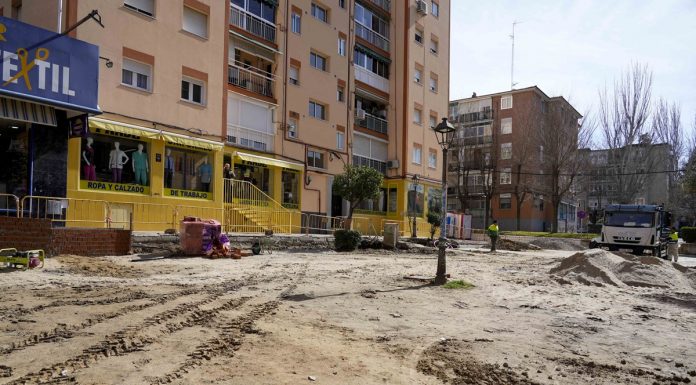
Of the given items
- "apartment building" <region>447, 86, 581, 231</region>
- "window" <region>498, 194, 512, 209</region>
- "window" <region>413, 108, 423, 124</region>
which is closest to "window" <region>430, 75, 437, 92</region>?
"window" <region>413, 108, 423, 124</region>

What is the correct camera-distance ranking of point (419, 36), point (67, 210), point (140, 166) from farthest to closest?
1. point (419, 36)
2. point (140, 166)
3. point (67, 210)

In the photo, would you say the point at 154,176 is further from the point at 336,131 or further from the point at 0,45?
the point at 336,131

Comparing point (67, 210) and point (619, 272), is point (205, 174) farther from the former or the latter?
point (619, 272)

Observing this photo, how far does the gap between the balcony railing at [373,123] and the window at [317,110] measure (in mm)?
3696

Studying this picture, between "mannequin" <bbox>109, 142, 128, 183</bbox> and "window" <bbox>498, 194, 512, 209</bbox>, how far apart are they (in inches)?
1835

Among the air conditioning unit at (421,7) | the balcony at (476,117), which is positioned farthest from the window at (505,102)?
the air conditioning unit at (421,7)

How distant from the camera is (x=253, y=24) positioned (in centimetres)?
2691

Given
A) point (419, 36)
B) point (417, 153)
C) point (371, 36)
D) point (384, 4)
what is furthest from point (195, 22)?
point (419, 36)

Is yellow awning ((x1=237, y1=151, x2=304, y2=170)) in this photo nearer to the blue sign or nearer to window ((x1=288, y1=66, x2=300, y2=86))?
window ((x1=288, y1=66, x2=300, y2=86))

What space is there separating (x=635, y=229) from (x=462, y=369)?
2208 cm

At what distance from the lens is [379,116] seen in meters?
38.1

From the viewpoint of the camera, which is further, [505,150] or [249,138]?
[505,150]

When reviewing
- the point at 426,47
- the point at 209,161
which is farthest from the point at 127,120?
the point at 426,47

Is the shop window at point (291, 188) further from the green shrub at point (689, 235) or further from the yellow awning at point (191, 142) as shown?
the green shrub at point (689, 235)
